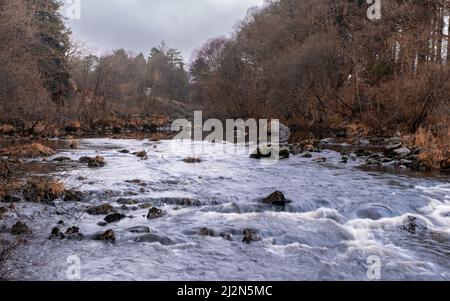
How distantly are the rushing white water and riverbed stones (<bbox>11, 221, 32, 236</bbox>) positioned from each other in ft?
0.76

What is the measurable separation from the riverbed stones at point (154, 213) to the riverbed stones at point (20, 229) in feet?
8.09

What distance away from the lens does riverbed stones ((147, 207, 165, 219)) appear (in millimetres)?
9742

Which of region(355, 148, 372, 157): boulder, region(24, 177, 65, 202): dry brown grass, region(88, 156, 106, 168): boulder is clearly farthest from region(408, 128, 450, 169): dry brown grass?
region(24, 177, 65, 202): dry brown grass

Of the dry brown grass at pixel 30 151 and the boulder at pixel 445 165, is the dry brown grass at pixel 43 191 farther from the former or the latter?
the boulder at pixel 445 165

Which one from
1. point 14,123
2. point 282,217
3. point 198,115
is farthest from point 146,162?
point 198,115

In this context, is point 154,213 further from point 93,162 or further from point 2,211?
point 93,162

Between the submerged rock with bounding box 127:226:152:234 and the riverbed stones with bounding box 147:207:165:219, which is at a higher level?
the riverbed stones with bounding box 147:207:165:219

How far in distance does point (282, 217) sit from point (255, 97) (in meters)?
33.1

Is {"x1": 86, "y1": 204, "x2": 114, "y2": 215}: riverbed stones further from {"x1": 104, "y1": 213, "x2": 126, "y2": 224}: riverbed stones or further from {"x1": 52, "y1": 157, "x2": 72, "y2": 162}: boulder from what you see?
{"x1": 52, "y1": 157, "x2": 72, "y2": 162}: boulder

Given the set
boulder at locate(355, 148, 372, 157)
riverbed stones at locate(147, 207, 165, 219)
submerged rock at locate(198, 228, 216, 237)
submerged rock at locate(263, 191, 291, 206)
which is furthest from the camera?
boulder at locate(355, 148, 372, 157)

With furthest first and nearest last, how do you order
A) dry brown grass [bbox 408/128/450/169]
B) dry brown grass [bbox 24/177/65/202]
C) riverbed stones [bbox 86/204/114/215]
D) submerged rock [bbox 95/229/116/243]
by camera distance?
1. dry brown grass [bbox 408/128/450/169]
2. dry brown grass [bbox 24/177/65/202]
3. riverbed stones [bbox 86/204/114/215]
4. submerged rock [bbox 95/229/116/243]

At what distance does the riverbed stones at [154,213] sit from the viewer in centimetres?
974

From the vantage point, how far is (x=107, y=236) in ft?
27.1

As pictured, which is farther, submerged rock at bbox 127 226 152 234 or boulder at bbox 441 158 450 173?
boulder at bbox 441 158 450 173
